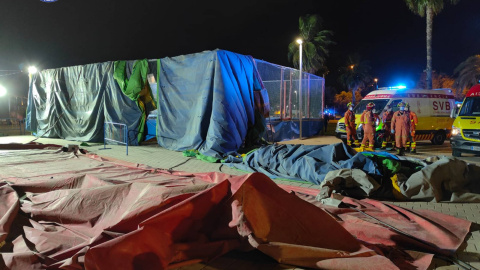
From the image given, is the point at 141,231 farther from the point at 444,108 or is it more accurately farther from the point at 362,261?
the point at 444,108

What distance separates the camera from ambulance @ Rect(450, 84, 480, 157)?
9859 millimetres

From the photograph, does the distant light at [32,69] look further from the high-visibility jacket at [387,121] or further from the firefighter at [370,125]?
the high-visibility jacket at [387,121]

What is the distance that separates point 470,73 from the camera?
127ft

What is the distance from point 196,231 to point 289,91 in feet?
45.3

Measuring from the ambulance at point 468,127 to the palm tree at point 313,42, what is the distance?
939 inches

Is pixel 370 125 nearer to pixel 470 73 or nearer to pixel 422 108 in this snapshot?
pixel 422 108

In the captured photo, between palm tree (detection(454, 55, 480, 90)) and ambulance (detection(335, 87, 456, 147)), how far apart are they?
1143 inches

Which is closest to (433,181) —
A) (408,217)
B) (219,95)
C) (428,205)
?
(428,205)

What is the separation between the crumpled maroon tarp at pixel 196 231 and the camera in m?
2.76

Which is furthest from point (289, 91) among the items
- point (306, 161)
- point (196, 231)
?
point (196, 231)

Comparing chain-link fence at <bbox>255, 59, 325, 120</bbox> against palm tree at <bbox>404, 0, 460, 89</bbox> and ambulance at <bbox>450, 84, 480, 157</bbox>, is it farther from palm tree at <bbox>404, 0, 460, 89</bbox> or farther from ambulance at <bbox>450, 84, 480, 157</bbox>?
palm tree at <bbox>404, 0, 460, 89</bbox>

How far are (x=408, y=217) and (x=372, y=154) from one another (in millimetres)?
2317

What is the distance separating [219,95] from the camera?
33.5 ft

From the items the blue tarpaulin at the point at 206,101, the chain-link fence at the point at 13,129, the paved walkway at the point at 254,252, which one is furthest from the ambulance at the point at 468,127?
the chain-link fence at the point at 13,129
